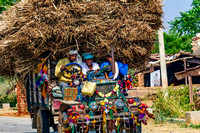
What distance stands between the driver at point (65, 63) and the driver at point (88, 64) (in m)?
0.13

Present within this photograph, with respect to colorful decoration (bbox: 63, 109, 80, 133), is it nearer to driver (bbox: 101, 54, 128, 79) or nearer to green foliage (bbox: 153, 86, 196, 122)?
driver (bbox: 101, 54, 128, 79)

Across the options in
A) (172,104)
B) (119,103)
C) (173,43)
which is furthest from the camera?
(173,43)

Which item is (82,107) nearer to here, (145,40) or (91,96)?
(91,96)

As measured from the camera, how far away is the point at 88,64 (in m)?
9.02

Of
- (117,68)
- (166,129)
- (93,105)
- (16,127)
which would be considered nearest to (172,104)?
(166,129)

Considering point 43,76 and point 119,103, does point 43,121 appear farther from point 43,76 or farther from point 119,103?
point 119,103

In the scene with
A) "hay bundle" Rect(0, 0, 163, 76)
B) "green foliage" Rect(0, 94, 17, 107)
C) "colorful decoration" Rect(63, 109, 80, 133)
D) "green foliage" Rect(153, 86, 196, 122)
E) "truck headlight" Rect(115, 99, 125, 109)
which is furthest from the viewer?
"green foliage" Rect(0, 94, 17, 107)

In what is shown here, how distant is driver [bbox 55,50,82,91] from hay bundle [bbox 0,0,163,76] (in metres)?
0.20

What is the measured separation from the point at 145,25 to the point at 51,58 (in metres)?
2.54

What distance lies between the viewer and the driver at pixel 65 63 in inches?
343

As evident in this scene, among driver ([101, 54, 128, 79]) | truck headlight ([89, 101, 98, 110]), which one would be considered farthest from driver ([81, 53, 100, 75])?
truck headlight ([89, 101, 98, 110])

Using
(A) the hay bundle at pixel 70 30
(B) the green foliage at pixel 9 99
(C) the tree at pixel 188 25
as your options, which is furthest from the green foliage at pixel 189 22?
(A) the hay bundle at pixel 70 30

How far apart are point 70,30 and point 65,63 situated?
87cm

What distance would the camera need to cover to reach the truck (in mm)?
7516
